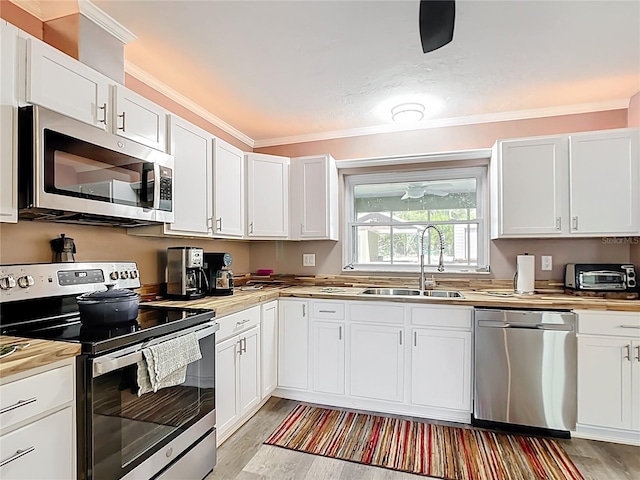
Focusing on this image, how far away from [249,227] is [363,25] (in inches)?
72.5

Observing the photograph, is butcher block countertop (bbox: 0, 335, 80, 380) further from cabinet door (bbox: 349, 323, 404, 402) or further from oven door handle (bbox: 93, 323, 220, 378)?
cabinet door (bbox: 349, 323, 404, 402)

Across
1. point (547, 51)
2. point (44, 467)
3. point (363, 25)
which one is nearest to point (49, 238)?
point (44, 467)

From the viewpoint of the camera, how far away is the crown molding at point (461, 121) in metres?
2.92

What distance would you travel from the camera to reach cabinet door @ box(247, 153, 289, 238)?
10.5 ft

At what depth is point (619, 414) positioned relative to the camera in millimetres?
2287

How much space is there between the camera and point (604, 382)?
2307 millimetres

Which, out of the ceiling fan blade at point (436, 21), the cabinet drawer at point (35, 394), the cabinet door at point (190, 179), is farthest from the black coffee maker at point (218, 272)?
the ceiling fan blade at point (436, 21)

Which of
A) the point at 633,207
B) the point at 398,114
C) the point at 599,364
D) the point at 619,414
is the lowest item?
the point at 619,414

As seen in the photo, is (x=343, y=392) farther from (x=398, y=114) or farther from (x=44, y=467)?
(x=398, y=114)

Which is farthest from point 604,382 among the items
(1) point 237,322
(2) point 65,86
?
(2) point 65,86

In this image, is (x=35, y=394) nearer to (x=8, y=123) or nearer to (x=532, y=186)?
(x=8, y=123)

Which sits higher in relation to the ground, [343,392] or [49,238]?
[49,238]

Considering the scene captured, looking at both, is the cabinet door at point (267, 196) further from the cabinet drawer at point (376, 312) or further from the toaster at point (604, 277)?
the toaster at point (604, 277)

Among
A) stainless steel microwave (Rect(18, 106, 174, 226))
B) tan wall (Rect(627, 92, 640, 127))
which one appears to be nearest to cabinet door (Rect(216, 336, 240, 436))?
stainless steel microwave (Rect(18, 106, 174, 226))
